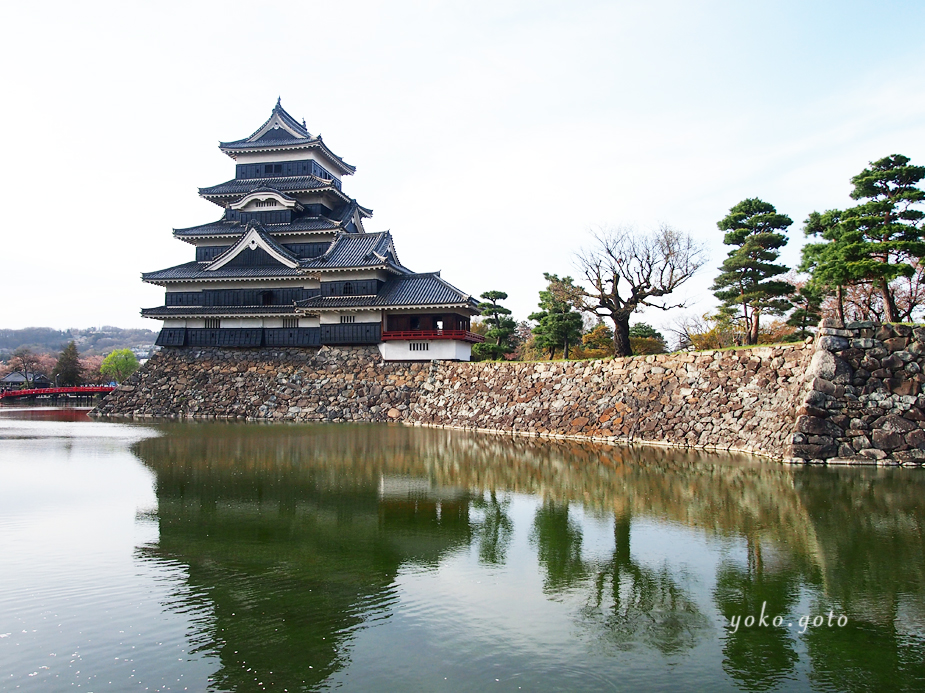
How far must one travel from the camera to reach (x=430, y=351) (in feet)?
86.3

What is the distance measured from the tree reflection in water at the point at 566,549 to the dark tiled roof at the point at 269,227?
58.4 feet

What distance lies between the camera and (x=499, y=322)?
2841 centimetres

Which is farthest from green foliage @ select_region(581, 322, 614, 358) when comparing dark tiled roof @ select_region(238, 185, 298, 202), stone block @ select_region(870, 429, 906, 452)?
stone block @ select_region(870, 429, 906, 452)

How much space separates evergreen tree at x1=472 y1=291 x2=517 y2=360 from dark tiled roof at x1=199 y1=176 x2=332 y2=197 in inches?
385

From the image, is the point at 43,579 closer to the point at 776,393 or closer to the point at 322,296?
the point at 776,393

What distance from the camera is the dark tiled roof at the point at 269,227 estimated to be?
29375 mm

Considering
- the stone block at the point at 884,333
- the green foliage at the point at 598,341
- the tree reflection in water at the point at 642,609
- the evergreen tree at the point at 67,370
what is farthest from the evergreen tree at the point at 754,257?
the evergreen tree at the point at 67,370

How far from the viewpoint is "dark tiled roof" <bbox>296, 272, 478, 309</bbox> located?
25688 mm

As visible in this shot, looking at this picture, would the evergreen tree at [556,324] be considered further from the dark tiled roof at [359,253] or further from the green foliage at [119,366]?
the green foliage at [119,366]

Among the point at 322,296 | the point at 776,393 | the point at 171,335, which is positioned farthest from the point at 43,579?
the point at 171,335

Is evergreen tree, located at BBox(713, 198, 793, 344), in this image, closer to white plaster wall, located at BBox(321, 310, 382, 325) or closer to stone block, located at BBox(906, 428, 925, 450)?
stone block, located at BBox(906, 428, 925, 450)

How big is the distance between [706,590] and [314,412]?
2115 centimetres

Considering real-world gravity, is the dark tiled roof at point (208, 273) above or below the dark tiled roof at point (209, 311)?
above

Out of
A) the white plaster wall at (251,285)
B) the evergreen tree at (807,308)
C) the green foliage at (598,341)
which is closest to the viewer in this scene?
the evergreen tree at (807,308)
